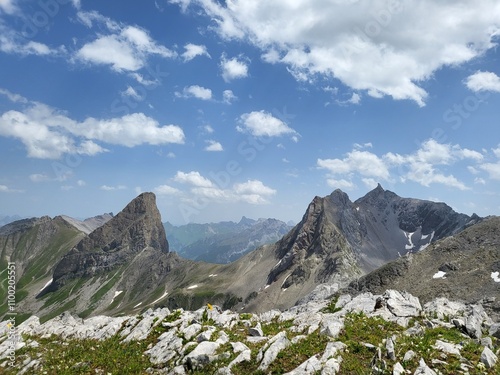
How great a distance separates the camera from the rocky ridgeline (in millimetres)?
16906

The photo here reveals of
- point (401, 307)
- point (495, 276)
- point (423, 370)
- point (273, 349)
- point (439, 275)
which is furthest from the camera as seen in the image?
point (439, 275)

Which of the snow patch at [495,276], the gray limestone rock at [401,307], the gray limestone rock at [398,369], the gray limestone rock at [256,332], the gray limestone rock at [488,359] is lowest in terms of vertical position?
the gray limestone rock at [256,332]

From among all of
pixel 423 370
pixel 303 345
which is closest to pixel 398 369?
pixel 423 370

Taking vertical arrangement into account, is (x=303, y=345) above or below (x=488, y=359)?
below

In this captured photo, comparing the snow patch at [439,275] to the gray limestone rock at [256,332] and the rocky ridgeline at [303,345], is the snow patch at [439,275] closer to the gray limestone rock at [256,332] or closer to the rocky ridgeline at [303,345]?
the rocky ridgeline at [303,345]

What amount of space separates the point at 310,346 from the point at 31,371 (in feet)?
62.5

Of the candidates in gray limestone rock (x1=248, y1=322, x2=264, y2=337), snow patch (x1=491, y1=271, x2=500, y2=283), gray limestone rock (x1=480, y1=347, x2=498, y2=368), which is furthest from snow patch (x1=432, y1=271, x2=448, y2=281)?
gray limestone rock (x1=248, y1=322, x2=264, y2=337)

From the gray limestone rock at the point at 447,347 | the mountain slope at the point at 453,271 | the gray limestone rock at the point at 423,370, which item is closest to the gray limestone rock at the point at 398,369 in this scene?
the gray limestone rock at the point at 423,370

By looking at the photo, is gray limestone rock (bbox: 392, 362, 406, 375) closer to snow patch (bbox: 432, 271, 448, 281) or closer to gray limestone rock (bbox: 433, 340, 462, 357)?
gray limestone rock (bbox: 433, 340, 462, 357)

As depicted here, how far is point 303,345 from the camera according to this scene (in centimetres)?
1964

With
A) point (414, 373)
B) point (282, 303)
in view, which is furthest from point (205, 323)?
point (282, 303)

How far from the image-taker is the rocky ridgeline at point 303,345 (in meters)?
16.9

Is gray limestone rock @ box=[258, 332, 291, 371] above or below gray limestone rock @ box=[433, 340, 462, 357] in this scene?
below

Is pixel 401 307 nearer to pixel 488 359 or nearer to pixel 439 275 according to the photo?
pixel 488 359
